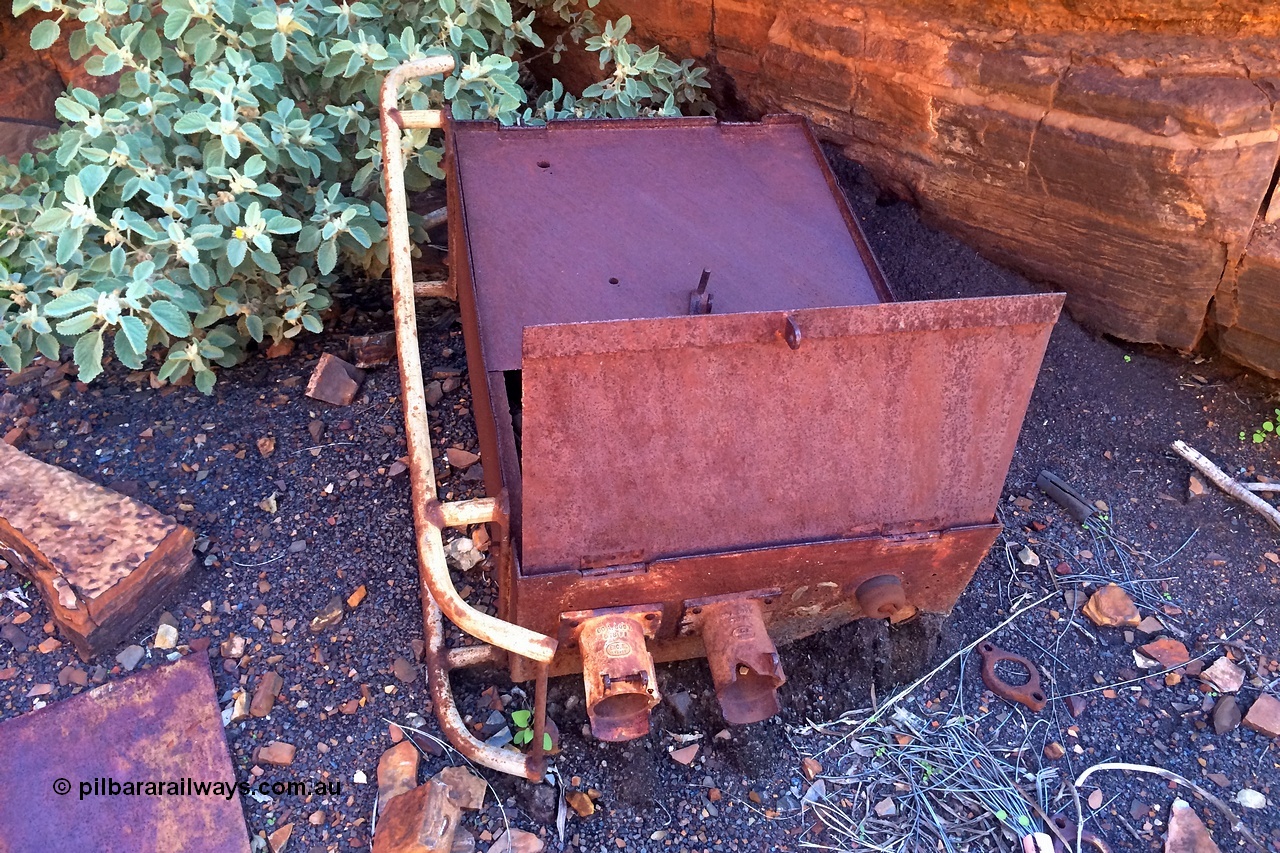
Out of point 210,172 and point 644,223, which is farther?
point 210,172

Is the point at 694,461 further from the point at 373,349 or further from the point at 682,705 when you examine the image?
the point at 373,349

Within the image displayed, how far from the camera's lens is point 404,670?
7.00 feet

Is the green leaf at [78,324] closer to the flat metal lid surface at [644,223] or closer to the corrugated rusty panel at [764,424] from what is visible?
the flat metal lid surface at [644,223]

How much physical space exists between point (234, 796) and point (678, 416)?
1271 millimetres

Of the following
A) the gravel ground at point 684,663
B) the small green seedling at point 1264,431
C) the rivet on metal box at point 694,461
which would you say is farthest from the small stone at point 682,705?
the small green seedling at point 1264,431

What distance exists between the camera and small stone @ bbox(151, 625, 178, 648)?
2.16 metres

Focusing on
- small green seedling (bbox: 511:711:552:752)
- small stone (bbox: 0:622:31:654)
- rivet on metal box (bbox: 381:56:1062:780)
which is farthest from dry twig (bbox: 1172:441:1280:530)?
small stone (bbox: 0:622:31:654)

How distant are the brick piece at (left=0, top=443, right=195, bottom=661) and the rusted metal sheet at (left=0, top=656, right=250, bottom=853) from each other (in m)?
0.17

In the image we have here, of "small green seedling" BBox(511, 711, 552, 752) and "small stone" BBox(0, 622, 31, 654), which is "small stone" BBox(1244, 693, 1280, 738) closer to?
"small green seedling" BBox(511, 711, 552, 752)

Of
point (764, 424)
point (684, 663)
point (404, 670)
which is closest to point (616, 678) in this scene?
point (764, 424)

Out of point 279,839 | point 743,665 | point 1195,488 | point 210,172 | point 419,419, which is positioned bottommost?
point 279,839

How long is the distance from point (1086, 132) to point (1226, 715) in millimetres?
1535

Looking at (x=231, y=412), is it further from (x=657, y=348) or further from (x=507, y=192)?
(x=657, y=348)

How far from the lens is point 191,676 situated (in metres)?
2.08
